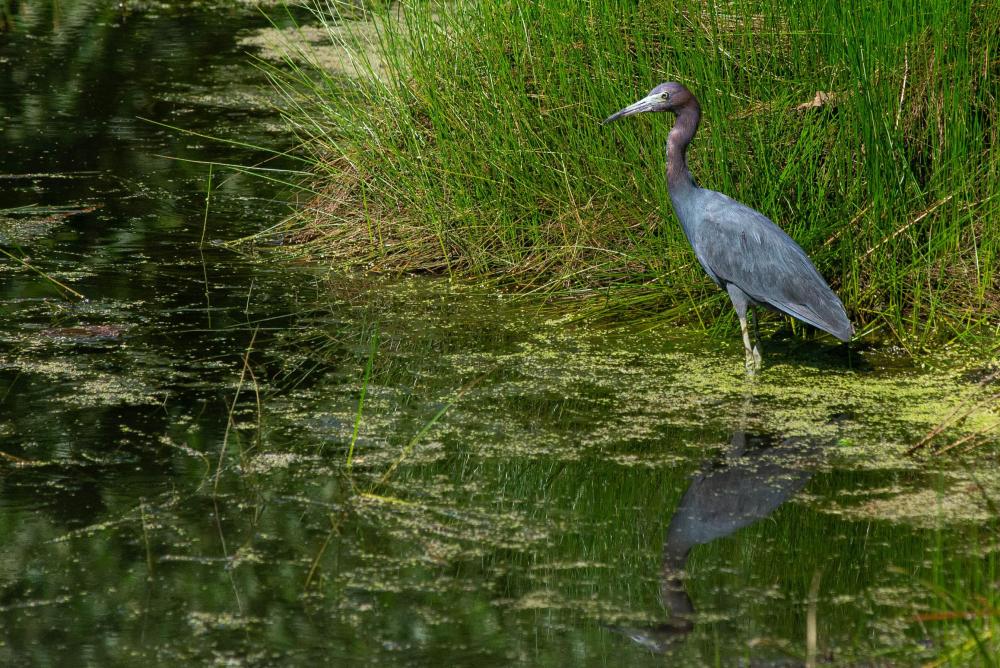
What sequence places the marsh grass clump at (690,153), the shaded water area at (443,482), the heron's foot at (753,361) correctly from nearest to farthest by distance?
the shaded water area at (443,482), the heron's foot at (753,361), the marsh grass clump at (690,153)

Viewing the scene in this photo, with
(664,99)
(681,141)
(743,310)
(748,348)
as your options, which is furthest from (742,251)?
(664,99)

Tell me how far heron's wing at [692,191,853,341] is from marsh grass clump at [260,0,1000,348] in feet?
1.32

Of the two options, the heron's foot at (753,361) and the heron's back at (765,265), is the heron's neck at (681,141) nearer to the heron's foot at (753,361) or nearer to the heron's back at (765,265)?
the heron's back at (765,265)

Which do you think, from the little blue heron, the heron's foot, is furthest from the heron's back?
the heron's foot

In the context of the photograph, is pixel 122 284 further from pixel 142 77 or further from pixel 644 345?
pixel 142 77

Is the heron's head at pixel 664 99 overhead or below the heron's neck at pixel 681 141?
overhead

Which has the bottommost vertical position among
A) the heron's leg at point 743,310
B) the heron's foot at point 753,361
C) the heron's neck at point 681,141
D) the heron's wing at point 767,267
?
the heron's foot at point 753,361

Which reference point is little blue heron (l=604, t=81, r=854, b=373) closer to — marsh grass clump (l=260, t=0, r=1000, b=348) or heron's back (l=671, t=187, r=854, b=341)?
heron's back (l=671, t=187, r=854, b=341)

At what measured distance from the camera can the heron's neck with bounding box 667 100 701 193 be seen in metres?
4.53

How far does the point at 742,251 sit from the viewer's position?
438 centimetres

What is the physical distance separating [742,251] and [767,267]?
0.09 meters

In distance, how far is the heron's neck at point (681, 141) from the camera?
4.53m

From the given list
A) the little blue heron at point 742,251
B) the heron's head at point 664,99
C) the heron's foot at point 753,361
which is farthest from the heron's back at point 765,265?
the heron's head at point 664,99

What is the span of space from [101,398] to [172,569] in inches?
47.8
